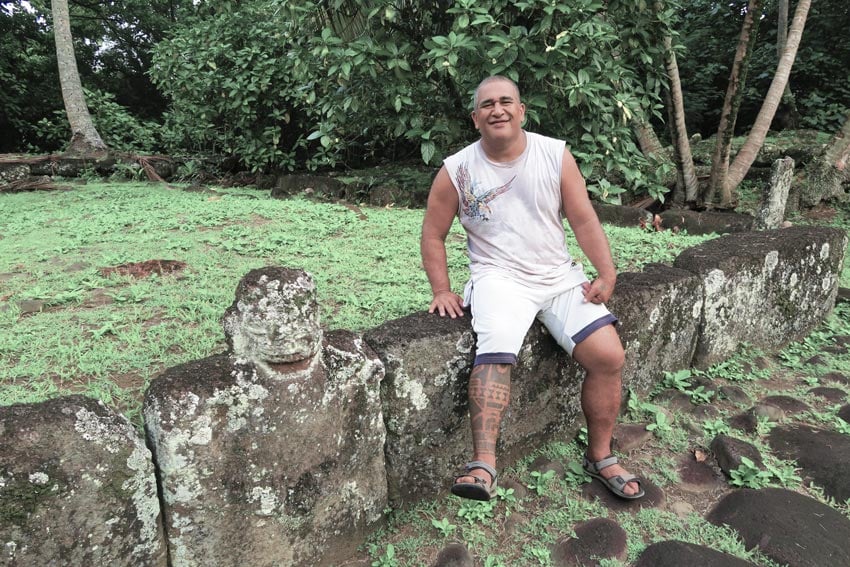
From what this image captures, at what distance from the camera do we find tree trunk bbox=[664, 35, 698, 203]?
563cm

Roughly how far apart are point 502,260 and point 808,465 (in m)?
1.64

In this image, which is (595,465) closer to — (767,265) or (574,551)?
(574,551)

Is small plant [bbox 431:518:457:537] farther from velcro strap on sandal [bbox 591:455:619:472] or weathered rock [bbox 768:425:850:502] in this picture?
weathered rock [bbox 768:425:850:502]

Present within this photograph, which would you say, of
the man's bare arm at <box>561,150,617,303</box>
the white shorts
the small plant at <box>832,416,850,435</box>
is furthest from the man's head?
the small plant at <box>832,416,850,435</box>

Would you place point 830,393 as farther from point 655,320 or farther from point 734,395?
point 655,320

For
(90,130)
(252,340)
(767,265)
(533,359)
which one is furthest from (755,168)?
(90,130)

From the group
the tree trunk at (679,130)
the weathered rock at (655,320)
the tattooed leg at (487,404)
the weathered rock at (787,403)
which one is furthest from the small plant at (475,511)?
the tree trunk at (679,130)

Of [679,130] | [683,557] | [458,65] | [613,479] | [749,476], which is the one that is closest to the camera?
[683,557]

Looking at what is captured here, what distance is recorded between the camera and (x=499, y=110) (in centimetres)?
228

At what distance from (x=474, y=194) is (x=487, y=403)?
0.86 metres

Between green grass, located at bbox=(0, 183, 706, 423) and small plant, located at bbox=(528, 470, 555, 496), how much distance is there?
0.95 meters

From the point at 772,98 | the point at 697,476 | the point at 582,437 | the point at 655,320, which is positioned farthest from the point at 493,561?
the point at 772,98

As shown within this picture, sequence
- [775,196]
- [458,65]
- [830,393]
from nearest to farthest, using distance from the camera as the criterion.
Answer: [830,393] < [458,65] < [775,196]

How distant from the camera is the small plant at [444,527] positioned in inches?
84.8
